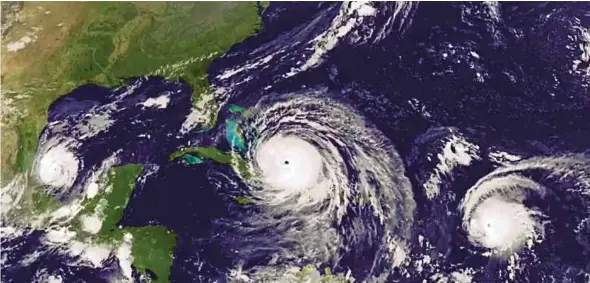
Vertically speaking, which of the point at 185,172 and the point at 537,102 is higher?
the point at 537,102

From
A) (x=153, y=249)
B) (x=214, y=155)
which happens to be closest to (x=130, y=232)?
(x=153, y=249)

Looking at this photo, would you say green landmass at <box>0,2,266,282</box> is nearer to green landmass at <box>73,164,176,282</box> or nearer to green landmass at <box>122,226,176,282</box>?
green landmass at <box>73,164,176,282</box>

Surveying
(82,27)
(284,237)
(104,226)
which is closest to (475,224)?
(284,237)

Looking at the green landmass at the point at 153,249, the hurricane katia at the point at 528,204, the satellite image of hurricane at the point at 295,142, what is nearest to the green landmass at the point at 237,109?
the satellite image of hurricane at the point at 295,142

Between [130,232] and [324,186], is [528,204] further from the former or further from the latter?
[130,232]

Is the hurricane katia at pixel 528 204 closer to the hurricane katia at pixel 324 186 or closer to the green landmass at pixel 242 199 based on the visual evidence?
the hurricane katia at pixel 324 186

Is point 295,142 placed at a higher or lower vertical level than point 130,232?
higher

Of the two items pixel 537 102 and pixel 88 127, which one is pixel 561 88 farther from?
pixel 88 127

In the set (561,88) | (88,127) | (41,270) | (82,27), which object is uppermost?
(561,88)
